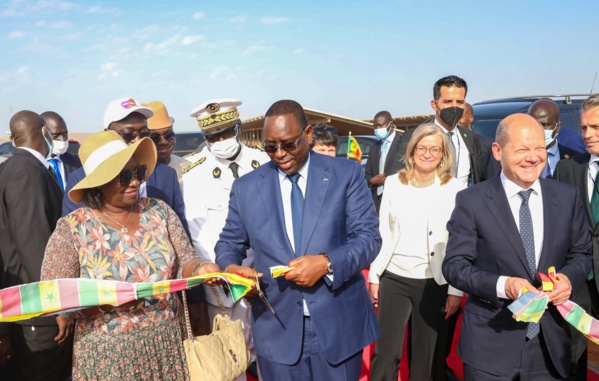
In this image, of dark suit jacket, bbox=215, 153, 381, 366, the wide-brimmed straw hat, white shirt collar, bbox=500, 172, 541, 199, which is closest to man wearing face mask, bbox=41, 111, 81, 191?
the wide-brimmed straw hat

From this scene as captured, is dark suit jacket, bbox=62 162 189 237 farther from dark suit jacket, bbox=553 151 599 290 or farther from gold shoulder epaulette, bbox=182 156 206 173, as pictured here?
dark suit jacket, bbox=553 151 599 290

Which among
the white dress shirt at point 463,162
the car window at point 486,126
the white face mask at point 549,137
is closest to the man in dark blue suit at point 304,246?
the white dress shirt at point 463,162

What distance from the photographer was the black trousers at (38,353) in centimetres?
350

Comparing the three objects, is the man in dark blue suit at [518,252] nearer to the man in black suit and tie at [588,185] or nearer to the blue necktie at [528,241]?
the blue necktie at [528,241]

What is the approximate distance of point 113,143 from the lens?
280cm

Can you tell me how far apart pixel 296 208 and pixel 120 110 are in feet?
5.29

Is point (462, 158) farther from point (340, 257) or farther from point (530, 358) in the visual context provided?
point (340, 257)

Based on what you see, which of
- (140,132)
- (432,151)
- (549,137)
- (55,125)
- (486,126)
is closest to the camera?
(140,132)

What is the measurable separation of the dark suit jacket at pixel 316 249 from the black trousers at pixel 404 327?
1135 millimetres

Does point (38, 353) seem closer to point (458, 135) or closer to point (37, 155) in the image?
point (37, 155)

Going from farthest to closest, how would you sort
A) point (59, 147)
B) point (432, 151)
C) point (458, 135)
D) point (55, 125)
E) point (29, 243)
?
1. point (55, 125)
2. point (59, 147)
3. point (458, 135)
4. point (432, 151)
5. point (29, 243)

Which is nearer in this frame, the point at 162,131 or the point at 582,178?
the point at 582,178

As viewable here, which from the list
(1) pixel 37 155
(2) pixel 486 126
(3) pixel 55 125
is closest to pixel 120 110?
(1) pixel 37 155

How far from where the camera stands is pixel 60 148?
6000mm
